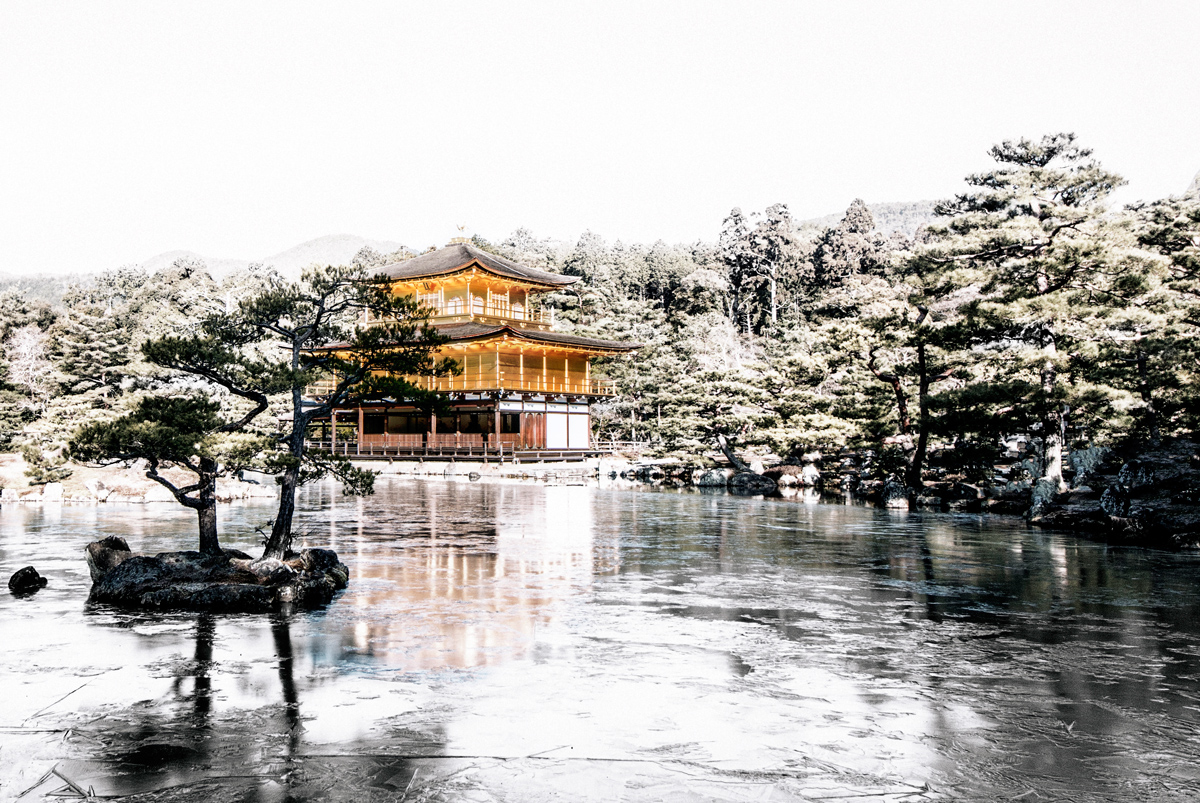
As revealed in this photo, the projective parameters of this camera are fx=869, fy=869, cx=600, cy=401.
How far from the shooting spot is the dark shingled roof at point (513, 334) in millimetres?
38406

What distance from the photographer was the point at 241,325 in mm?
12023

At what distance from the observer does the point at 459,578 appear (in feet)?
42.6

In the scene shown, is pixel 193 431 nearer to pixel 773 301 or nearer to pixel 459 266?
pixel 459 266

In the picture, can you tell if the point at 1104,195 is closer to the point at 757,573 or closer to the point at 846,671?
the point at 757,573

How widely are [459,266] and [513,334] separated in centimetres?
580

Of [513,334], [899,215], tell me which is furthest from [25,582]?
[899,215]

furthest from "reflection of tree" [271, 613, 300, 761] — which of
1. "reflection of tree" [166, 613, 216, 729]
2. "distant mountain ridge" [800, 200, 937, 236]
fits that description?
"distant mountain ridge" [800, 200, 937, 236]

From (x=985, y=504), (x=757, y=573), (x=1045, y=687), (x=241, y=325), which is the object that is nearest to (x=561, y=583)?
(x=757, y=573)

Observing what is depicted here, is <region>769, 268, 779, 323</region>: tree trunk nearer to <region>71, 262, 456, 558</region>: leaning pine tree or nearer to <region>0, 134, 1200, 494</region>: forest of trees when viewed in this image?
<region>0, 134, 1200, 494</region>: forest of trees

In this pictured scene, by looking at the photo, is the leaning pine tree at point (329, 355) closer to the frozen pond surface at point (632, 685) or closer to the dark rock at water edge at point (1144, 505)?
the frozen pond surface at point (632, 685)

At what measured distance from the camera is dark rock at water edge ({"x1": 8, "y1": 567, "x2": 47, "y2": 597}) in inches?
459

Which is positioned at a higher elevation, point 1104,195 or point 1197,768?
point 1104,195

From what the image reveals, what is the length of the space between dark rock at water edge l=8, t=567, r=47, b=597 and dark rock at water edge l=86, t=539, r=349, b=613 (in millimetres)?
787

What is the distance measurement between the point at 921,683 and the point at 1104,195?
19405 millimetres
